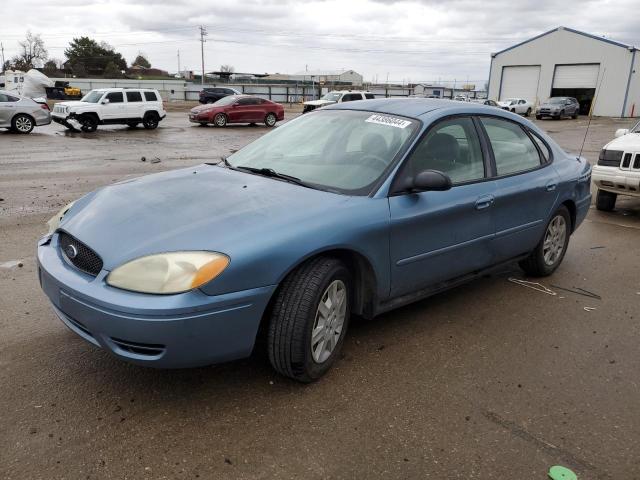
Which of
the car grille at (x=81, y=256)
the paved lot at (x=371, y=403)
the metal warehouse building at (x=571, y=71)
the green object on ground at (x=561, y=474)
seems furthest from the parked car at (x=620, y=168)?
the metal warehouse building at (x=571, y=71)

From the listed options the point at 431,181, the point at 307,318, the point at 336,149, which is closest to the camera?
the point at 307,318

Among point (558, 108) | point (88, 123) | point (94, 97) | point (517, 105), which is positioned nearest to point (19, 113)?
point (88, 123)

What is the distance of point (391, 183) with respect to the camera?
3.33 m

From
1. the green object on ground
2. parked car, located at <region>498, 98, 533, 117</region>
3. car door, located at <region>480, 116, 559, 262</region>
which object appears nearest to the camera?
the green object on ground

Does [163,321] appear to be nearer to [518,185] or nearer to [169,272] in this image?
[169,272]

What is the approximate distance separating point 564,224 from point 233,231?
3.65 m

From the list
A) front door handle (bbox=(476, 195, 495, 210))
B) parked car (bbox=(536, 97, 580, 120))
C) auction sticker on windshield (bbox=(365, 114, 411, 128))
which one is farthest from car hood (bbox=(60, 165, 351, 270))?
parked car (bbox=(536, 97, 580, 120))

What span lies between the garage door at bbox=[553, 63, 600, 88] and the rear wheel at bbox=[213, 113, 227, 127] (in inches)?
1311

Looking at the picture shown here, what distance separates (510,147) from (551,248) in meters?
1.18

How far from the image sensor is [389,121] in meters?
3.78

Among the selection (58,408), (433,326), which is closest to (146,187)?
(58,408)

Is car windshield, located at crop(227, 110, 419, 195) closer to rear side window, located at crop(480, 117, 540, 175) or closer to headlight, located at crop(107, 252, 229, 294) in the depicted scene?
rear side window, located at crop(480, 117, 540, 175)

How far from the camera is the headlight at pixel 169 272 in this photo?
250cm

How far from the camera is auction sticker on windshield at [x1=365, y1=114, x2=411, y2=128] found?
12.2 feet
